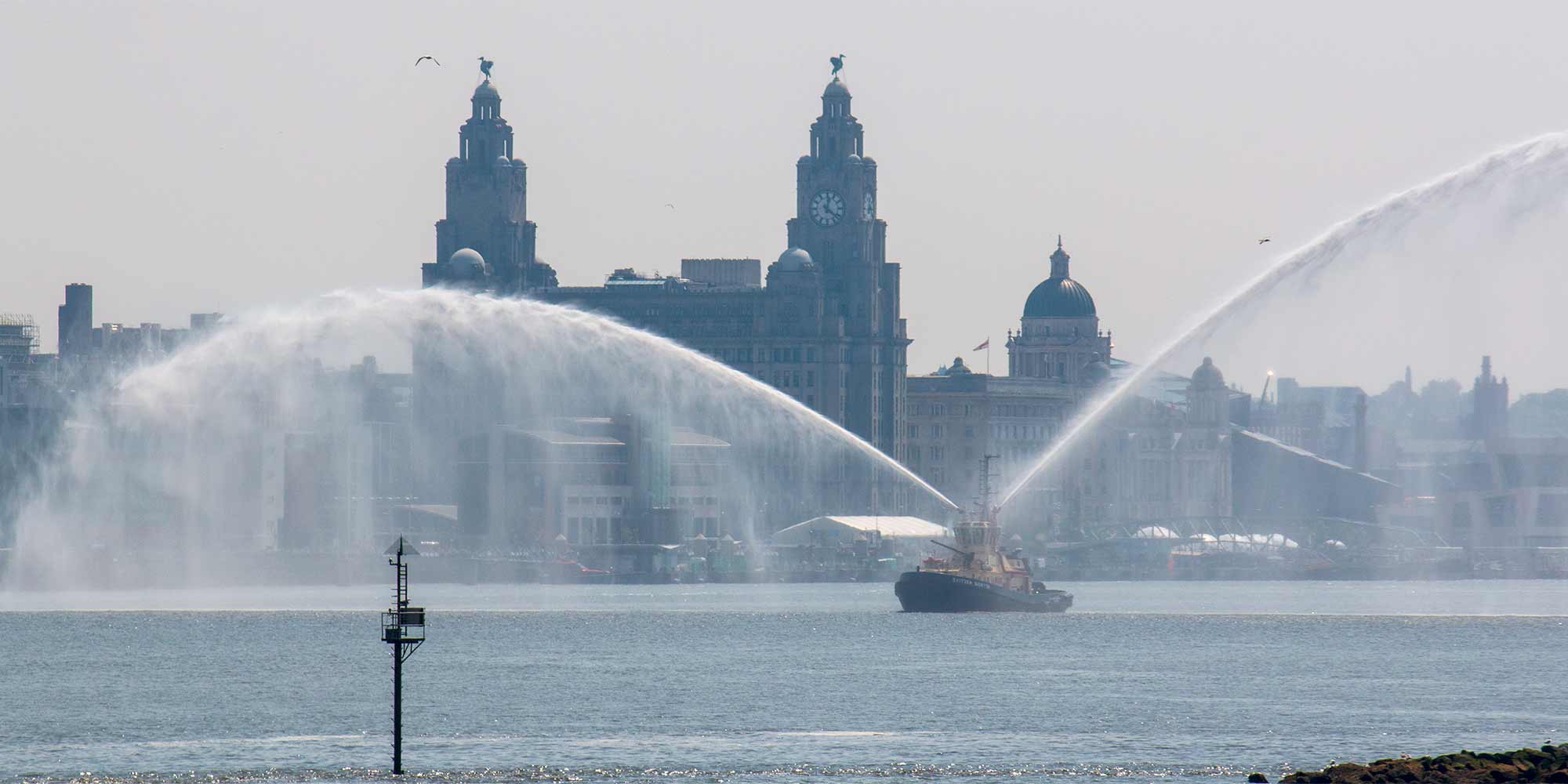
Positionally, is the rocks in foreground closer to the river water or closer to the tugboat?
the river water

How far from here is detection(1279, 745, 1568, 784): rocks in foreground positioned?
59.0m

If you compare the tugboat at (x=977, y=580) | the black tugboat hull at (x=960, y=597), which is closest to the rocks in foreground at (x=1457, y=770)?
the tugboat at (x=977, y=580)

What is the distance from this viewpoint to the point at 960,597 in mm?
127688

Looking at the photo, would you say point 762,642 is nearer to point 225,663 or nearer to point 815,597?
point 225,663

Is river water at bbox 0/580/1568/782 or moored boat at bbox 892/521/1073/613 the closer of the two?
river water at bbox 0/580/1568/782

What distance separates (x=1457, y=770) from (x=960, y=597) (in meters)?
68.2

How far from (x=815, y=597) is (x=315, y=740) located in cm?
10185

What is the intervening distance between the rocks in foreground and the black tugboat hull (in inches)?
2549

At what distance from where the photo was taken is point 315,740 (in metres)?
73.1

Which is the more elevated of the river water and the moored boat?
the moored boat

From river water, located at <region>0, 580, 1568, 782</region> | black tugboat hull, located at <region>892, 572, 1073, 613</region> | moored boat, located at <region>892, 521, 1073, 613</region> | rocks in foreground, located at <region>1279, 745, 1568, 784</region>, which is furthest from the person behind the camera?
moored boat, located at <region>892, 521, 1073, 613</region>

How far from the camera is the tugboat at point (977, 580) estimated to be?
4995 inches

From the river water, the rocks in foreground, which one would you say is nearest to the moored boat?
the river water

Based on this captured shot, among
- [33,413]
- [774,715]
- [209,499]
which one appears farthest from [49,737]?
[33,413]
